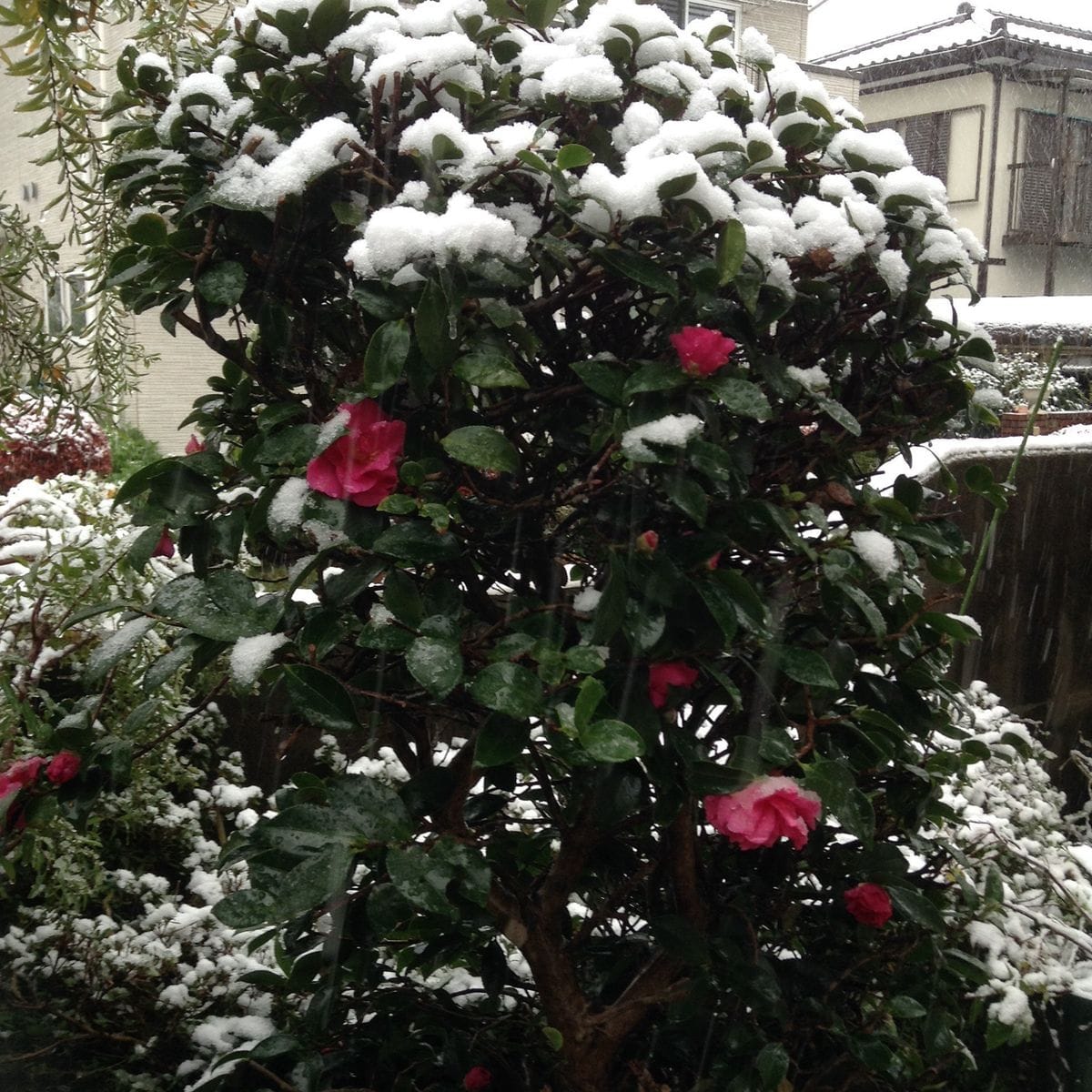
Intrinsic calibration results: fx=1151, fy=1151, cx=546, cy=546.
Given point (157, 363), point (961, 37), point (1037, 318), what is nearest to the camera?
point (1037, 318)

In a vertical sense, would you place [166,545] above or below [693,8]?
below

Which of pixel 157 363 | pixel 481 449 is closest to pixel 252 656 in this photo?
pixel 481 449

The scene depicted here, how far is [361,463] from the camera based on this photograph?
1173 millimetres

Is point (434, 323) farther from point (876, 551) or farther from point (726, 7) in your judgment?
point (726, 7)

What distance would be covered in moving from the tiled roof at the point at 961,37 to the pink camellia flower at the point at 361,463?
1411 cm

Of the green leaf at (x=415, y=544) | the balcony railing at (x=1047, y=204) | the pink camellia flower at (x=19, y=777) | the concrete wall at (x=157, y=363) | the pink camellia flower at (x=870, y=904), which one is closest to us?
the green leaf at (x=415, y=544)

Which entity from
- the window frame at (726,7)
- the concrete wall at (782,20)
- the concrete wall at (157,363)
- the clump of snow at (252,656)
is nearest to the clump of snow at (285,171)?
the clump of snow at (252,656)

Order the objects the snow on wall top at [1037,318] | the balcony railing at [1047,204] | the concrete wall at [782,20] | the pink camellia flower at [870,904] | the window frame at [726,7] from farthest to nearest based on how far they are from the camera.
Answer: the balcony railing at [1047,204]
the concrete wall at [782,20]
the window frame at [726,7]
the snow on wall top at [1037,318]
the pink camellia flower at [870,904]

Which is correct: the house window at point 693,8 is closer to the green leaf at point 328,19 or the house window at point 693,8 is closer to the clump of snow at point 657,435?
the green leaf at point 328,19

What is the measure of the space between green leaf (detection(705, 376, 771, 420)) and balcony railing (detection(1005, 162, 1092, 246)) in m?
14.6

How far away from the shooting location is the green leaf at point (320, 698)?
117cm

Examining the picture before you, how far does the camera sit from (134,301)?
52.3 inches

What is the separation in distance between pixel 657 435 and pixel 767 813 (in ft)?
1.36

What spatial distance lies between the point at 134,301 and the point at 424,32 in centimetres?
46
